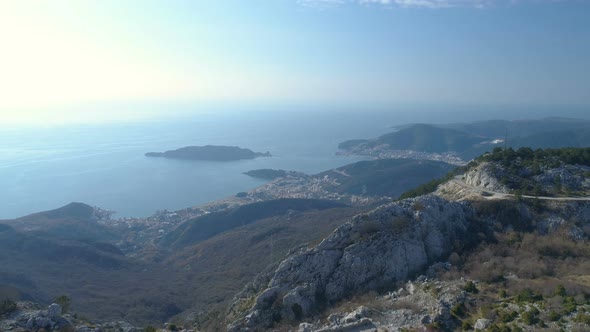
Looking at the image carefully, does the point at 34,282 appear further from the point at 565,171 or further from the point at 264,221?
the point at 565,171

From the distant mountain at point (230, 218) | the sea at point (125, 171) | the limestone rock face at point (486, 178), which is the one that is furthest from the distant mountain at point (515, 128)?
the limestone rock face at point (486, 178)

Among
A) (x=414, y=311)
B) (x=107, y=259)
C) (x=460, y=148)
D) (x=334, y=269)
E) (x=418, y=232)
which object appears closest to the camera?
(x=414, y=311)

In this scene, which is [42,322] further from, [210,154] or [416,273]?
[210,154]

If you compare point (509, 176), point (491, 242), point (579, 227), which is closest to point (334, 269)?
point (491, 242)

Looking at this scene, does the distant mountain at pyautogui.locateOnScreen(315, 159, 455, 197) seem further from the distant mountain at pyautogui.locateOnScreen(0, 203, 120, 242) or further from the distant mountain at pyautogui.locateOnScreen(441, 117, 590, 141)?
the distant mountain at pyautogui.locateOnScreen(441, 117, 590, 141)

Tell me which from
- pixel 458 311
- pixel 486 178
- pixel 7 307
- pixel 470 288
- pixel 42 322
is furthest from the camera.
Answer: pixel 486 178

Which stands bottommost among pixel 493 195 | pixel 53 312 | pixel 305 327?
pixel 305 327

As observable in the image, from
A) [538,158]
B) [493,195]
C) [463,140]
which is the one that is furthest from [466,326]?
[463,140]
